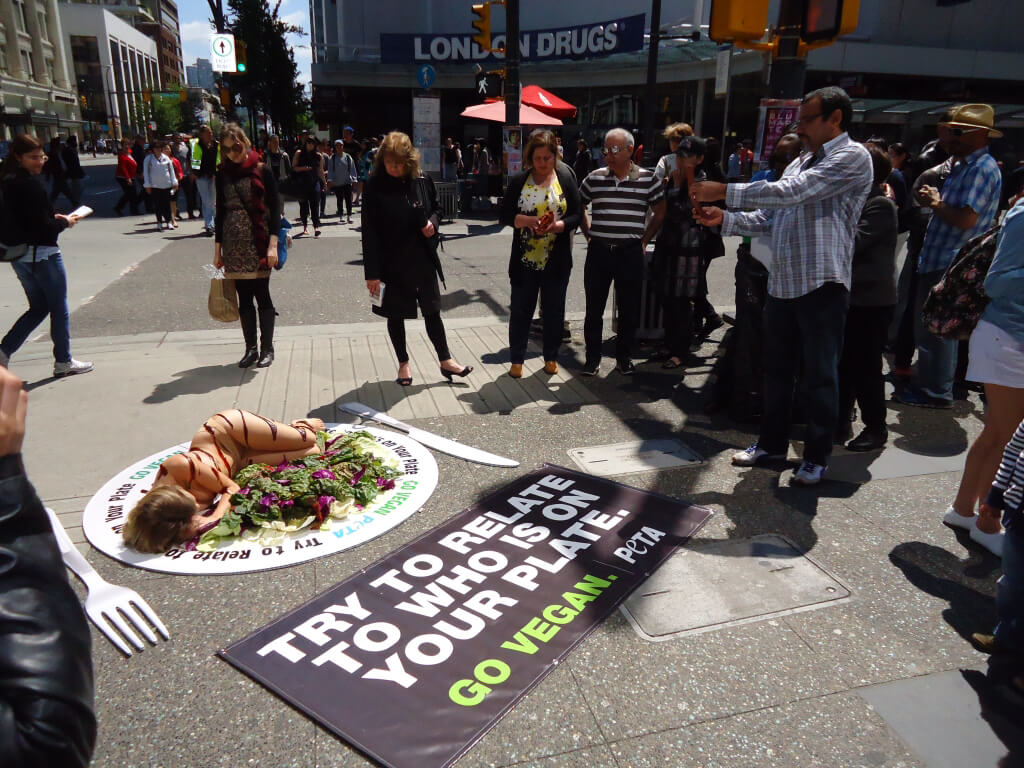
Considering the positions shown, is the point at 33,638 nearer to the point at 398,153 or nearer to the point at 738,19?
the point at 398,153

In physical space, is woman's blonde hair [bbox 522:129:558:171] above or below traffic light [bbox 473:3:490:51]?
below

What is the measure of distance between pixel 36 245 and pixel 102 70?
374ft

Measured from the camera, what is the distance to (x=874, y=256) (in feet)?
14.5

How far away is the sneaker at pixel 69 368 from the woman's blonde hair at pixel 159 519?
10.6 feet

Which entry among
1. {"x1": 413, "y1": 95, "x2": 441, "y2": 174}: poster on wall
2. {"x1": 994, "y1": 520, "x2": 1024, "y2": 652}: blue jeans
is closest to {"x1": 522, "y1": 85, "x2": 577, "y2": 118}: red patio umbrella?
{"x1": 413, "y1": 95, "x2": 441, "y2": 174}: poster on wall

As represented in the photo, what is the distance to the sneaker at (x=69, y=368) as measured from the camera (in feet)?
19.5

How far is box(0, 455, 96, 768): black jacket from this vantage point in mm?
996

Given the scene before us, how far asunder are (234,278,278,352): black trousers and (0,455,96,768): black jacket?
5.24 m

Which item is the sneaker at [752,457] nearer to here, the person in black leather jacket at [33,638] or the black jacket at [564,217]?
the black jacket at [564,217]

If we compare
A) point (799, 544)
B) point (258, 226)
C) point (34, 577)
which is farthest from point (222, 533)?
point (258, 226)

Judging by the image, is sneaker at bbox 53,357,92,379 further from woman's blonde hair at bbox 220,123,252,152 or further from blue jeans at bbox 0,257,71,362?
woman's blonde hair at bbox 220,123,252,152

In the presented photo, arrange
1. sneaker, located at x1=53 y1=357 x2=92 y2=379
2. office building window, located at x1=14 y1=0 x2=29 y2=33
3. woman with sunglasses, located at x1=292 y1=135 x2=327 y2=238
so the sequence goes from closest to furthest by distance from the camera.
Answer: sneaker, located at x1=53 y1=357 x2=92 y2=379 < woman with sunglasses, located at x1=292 y1=135 x2=327 y2=238 < office building window, located at x1=14 y1=0 x2=29 y2=33

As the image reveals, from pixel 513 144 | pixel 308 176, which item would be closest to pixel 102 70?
pixel 308 176

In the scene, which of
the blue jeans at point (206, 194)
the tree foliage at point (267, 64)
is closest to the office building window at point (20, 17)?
the tree foliage at point (267, 64)
